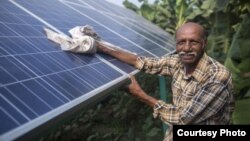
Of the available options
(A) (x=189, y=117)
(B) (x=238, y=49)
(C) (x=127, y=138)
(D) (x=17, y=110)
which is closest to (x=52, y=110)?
(D) (x=17, y=110)

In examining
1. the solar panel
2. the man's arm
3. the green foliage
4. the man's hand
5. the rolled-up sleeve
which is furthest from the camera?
the green foliage

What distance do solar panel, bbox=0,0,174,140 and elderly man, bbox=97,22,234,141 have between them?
1.88 ft

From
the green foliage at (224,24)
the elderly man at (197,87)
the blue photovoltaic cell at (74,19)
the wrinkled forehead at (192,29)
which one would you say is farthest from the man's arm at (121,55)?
the green foliage at (224,24)

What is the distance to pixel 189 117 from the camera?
129 inches

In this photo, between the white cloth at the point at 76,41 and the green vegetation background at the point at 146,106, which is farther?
the green vegetation background at the point at 146,106

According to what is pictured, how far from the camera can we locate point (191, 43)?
3338mm

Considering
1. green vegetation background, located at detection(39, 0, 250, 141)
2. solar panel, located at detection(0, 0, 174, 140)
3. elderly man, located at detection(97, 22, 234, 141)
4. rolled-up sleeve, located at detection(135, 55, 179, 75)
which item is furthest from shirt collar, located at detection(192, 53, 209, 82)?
green vegetation background, located at detection(39, 0, 250, 141)

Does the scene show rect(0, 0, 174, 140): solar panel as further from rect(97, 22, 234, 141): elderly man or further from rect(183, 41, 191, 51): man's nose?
rect(183, 41, 191, 51): man's nose

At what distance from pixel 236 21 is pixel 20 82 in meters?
6.83

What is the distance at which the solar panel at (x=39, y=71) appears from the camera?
230cm

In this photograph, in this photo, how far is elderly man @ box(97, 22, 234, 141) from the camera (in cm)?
320

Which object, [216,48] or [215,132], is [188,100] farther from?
[216,48]

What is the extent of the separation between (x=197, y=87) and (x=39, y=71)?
4.50 feet

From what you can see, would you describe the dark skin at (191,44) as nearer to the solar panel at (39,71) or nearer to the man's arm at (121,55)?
the solar panel at (39,71)
